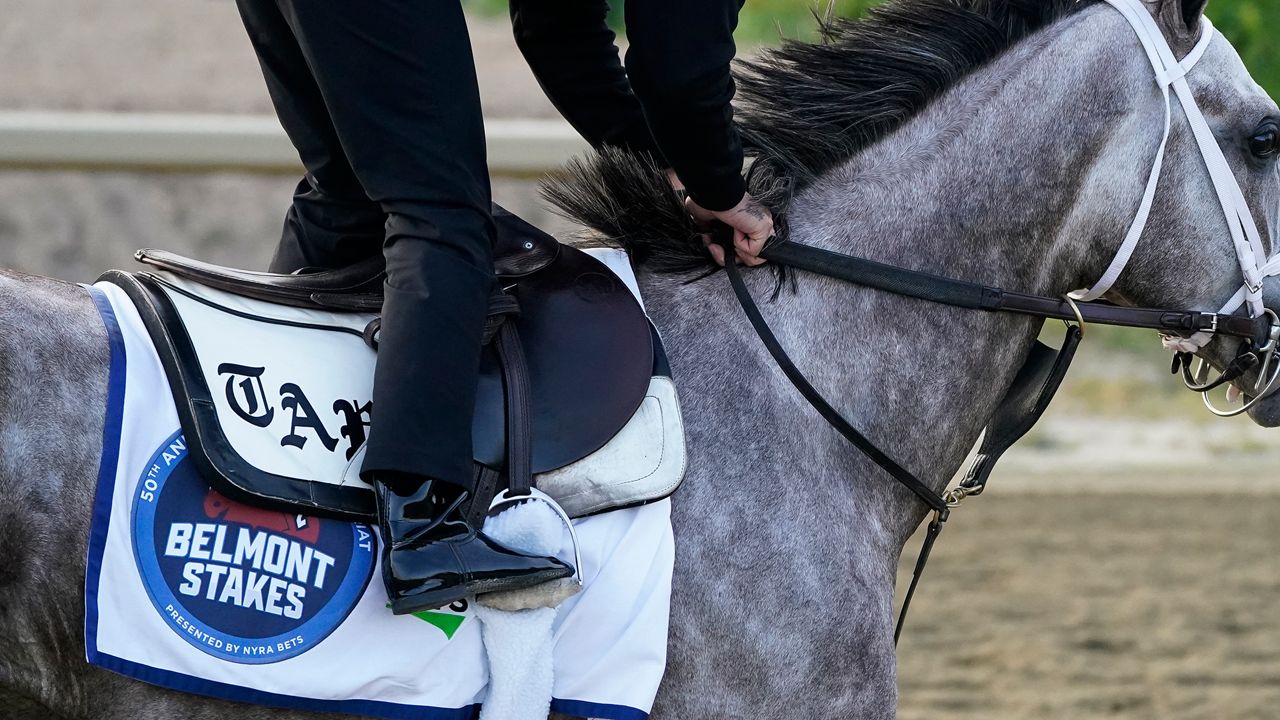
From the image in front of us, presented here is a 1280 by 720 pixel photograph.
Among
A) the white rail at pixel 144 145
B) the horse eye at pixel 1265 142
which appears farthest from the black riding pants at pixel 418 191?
the white rail at pixel 144 145

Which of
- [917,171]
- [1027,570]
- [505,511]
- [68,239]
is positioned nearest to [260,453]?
[505,511]

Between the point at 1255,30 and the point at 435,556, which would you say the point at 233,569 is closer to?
the point at 435,556

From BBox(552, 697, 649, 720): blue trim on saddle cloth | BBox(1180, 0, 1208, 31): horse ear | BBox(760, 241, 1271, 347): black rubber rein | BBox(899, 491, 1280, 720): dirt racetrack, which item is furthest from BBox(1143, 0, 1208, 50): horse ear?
BBox(899, 491, 1280, 720): dirt racetrack

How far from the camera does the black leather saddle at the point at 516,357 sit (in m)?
1.90

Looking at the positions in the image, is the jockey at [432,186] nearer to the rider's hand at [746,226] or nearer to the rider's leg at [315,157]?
the rider's leg at [315,157]

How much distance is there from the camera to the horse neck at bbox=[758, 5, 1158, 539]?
2.32m

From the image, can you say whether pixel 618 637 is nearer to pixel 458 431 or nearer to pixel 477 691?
pixel 477 691

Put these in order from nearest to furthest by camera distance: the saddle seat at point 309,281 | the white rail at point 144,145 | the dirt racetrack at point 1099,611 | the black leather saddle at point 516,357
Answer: the black leather saddle at point 516,357, the saddle seat at point 309,281, the dirt racetrack at point 1099,611, the white rail at point 144,145

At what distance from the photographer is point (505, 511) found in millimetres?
1968

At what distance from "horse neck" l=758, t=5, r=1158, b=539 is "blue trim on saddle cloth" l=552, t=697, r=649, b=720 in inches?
24.6

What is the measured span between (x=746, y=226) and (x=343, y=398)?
766mm

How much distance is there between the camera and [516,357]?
206cm

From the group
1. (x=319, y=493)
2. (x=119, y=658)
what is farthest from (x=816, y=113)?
(x=119, y=658)

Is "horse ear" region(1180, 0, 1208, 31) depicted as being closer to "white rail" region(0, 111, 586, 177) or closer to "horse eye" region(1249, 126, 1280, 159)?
"horse eye" region(1249, 126, 1280, 159)
